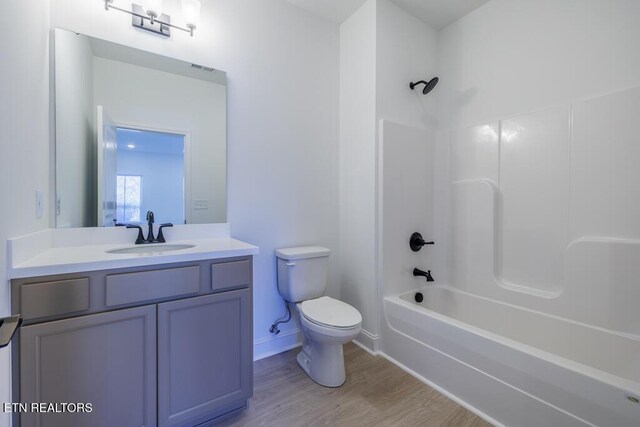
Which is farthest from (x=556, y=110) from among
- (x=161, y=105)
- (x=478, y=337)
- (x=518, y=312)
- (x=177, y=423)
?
(x=177, y=423)

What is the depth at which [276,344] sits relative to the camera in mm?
2105

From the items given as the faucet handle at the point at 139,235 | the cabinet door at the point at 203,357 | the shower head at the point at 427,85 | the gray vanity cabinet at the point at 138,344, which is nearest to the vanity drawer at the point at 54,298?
the gray vanity cabinet at the point at 138,344

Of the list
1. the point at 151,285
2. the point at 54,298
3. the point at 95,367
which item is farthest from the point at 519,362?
the point at 54,298

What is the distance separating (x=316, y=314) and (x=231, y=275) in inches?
25.0

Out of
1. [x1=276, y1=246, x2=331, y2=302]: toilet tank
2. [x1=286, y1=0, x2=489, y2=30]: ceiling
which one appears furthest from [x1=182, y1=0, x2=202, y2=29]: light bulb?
[x1=276, y1=246, x2=331, y2=302]: toilet tank

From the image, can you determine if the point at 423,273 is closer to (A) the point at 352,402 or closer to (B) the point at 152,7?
(A) the point at 352,402

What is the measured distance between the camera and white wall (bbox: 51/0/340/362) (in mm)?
1855

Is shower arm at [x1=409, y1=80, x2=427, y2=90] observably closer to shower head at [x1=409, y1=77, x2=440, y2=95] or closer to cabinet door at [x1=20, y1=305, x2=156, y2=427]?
shower head at [x1=409, y1=77, x2=440, y2=95]

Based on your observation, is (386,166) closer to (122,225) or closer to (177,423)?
(122,225)

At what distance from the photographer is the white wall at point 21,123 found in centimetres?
94

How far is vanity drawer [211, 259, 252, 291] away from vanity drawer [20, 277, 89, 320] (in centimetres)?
49

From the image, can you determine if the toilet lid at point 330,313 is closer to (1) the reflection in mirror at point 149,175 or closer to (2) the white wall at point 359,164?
(2) the white wall at point 359,164

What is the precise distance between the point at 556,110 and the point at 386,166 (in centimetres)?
113

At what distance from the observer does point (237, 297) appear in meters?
1.42
